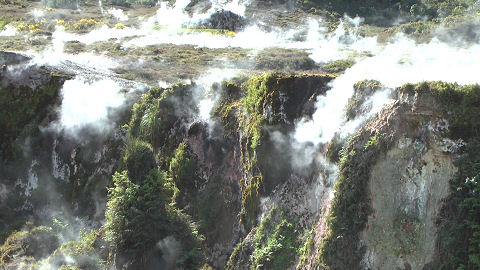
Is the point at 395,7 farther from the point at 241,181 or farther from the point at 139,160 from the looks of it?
the point at 241,181

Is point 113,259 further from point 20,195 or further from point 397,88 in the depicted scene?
point 397,88

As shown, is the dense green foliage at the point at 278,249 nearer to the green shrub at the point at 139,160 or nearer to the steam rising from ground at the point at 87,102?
the green shrub at the point at 139,160

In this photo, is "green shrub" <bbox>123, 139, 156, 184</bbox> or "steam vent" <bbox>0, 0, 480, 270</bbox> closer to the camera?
"steam vent" <bbox>0, 0, 480, 270</bbox>

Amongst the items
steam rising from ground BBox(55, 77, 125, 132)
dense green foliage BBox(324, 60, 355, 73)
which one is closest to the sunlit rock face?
steam rising from ground BBox(55, 77, 125, 132)

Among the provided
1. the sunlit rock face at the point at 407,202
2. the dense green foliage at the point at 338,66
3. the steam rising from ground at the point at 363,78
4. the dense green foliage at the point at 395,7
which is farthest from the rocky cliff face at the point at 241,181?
the dense green foliage at the point at 395,7

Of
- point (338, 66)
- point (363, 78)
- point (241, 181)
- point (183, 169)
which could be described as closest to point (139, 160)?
point (183, 169)

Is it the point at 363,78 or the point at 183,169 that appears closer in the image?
the point at 363,78

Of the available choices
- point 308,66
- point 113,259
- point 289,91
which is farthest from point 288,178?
point 308,66

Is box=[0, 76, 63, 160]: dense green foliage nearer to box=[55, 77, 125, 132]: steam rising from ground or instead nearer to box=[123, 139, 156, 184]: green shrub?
box=[55, 77, 125, 132]: steam rising from ground
